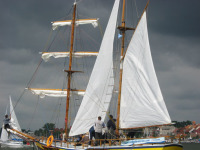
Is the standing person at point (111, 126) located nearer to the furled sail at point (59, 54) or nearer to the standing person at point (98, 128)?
the standing person at point (98, 128)

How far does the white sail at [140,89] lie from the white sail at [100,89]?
204cm

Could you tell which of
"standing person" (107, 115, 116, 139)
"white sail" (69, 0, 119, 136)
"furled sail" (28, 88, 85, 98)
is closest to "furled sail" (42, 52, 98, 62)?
"furled sail" (28, 88, 85, 98)

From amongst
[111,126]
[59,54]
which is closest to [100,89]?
[111,126]

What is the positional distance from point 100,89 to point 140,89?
4763 mm

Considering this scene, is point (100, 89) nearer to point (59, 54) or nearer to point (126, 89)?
point (126, 89)

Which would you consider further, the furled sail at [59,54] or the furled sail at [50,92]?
the furled sail at [50,92]

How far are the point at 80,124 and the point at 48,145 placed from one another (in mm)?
4385

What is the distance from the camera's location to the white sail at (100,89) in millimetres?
40688

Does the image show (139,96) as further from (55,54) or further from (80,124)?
(55,54)

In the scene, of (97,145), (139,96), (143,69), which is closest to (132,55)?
(143,69)

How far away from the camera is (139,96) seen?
38406mm

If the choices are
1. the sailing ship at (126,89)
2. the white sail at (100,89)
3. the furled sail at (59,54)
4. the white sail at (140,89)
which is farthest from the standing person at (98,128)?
the furled sail at (59,54)

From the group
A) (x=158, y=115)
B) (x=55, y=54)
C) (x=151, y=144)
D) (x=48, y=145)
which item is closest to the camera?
(x=151, y=144)

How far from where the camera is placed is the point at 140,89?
127 ft
